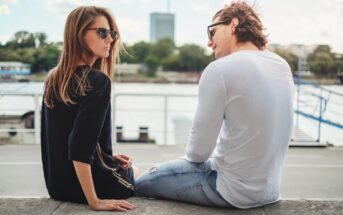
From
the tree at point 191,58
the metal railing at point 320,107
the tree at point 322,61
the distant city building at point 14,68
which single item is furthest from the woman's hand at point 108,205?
the tree at point 191,58

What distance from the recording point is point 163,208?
170 centimetres

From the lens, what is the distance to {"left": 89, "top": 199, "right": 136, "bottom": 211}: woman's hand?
1.62 meters

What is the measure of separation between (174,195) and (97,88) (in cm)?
60

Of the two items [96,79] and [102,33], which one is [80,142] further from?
[102,33]

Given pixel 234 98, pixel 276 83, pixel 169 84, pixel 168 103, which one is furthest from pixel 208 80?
pixel 169 84

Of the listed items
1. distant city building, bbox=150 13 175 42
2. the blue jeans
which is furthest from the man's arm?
distant city building, bbox=150 13 175 42

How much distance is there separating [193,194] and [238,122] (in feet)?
1.30

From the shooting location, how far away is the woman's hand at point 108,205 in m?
1.62

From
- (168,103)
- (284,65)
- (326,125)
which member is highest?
(284,65)

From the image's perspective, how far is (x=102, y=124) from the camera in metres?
1.56

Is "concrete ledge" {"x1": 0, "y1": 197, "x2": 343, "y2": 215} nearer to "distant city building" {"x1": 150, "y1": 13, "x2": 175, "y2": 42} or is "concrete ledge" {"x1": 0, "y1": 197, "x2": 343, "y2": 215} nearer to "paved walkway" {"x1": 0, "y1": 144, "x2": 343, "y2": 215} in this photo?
"paved walkway" {"x1": 0, "y1": 144, "x2": 343, "y2": 215}

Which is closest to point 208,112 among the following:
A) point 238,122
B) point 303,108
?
point 238,122

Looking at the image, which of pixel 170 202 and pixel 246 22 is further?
pixel 170 202

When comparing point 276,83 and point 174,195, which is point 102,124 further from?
point 276,83
